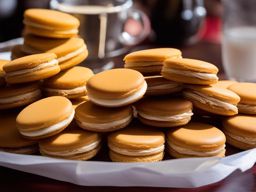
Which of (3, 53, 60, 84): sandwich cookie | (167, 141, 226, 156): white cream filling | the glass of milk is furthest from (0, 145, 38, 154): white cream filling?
the glass of milk

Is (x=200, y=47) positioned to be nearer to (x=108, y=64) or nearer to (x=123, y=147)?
(x=108, y=64)

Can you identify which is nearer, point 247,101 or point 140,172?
point 140,172

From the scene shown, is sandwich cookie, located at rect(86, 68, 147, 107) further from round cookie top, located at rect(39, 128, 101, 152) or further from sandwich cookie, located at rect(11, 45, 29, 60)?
sandwich cookie, located at rect(11, 45, 29, 60)

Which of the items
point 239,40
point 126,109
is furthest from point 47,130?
point 239,40

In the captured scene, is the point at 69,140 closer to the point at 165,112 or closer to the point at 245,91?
the point at 165,112

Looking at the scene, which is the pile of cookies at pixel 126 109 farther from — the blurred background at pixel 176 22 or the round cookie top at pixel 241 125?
the blurred background at pixel 176 22

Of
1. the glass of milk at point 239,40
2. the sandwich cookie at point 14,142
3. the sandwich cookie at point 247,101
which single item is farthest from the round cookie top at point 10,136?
the glass of milk at point 239,40
